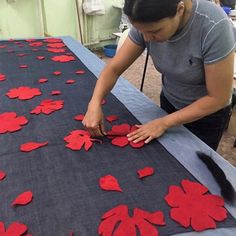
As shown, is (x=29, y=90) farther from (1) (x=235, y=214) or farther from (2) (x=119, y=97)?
(1) (x=235, y=214)

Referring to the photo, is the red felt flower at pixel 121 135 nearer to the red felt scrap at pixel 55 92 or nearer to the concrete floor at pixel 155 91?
the red felt scrap at pixel 55 92

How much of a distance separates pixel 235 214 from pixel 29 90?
1069 millimetres

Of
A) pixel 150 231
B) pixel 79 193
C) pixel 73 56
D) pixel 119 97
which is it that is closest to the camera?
pixel 150 231

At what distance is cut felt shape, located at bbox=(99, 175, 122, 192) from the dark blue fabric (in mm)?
13

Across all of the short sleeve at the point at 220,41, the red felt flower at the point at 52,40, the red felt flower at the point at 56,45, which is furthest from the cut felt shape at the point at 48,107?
the red felt flower at the point at 52,40

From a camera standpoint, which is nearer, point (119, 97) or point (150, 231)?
point (150, 231)

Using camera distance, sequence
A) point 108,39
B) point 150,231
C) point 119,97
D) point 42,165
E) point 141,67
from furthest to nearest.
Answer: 1. point 108,39
2. point 141,67
3. point 119,97
4. point 42,165
5. point 150,231

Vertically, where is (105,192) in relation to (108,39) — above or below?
above

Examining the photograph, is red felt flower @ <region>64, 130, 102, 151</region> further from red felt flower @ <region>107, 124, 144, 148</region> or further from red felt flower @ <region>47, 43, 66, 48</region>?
red felt flower @ <region>47, 43, 66, 48</region>

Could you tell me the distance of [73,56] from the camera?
1.96 meters

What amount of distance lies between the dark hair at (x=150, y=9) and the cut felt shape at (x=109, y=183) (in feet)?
1.53

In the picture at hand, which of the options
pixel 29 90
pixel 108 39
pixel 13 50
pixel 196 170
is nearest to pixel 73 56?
pixel 13 50

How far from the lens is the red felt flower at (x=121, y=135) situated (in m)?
1.05

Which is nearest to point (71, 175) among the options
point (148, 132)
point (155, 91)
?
point (148, 132)
